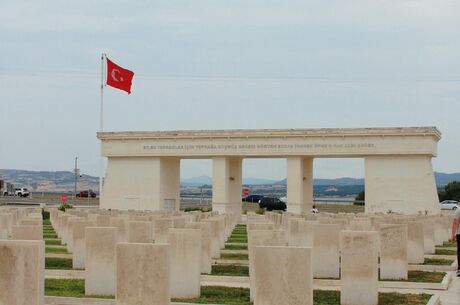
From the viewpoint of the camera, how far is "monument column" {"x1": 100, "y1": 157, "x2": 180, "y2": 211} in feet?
148

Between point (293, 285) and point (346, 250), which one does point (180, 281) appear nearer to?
point (346, 250)

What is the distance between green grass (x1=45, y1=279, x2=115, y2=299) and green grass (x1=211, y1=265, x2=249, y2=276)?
8.97 feet

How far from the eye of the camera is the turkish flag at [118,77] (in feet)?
154

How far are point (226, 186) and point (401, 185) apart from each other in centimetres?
963

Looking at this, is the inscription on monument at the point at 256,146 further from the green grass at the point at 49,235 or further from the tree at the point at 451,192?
the tree at the point at 451,192

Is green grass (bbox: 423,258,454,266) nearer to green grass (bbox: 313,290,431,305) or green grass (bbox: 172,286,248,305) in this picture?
green grass (bbox: 313,290,431,305)

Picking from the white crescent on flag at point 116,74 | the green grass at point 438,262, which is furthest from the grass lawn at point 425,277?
the white crescent on flag at point 116,74

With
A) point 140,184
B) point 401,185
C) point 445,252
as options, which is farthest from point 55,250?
point 140,184

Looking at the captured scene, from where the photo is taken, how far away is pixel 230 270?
15117mm

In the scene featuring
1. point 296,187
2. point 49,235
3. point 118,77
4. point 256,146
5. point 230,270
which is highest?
point 118,77

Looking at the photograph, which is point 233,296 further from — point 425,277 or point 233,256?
point 233,256

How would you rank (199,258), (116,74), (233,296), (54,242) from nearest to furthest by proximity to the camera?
(233,296), (199,258), (54,242), (116,74)

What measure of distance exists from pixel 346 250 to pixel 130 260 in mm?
3829

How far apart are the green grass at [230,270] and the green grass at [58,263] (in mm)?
2883
